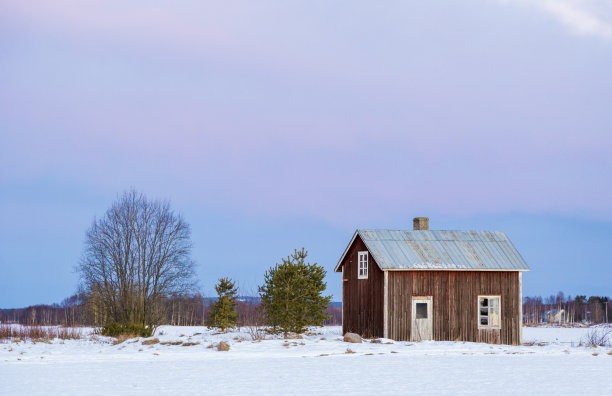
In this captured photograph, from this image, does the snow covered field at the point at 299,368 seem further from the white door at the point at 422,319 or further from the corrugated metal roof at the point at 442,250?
the corrugated metal roof at the point at 442,250

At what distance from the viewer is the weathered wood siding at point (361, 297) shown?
1316 inches

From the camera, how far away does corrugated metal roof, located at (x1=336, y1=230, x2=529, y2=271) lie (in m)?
33.5

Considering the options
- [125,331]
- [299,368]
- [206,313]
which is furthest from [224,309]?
[206,313]

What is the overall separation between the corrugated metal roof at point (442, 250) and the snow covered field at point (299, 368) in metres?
4.04

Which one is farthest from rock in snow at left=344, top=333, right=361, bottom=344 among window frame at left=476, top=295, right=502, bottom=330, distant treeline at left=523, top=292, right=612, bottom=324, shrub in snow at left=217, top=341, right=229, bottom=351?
distant treeline at left=523, top=292, right=612, bottom=324

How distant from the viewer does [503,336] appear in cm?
3434

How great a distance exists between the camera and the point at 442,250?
3469 cm

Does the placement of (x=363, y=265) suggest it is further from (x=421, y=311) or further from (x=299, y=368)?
(x=299, y=368)

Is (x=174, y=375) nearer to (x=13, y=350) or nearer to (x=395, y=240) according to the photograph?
(x=13, y=350)

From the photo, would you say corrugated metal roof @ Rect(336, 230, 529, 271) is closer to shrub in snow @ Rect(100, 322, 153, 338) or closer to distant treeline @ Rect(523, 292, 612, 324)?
shrub in snow @ Rect(100, 322, 153, 338)

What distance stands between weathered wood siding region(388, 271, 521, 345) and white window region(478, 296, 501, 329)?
0.21 meters

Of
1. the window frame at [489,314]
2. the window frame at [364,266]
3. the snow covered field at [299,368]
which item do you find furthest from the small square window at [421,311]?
the window frame at [364,266]

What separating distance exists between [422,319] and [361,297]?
343 centimetres

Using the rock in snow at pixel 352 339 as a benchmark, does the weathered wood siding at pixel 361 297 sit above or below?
above
